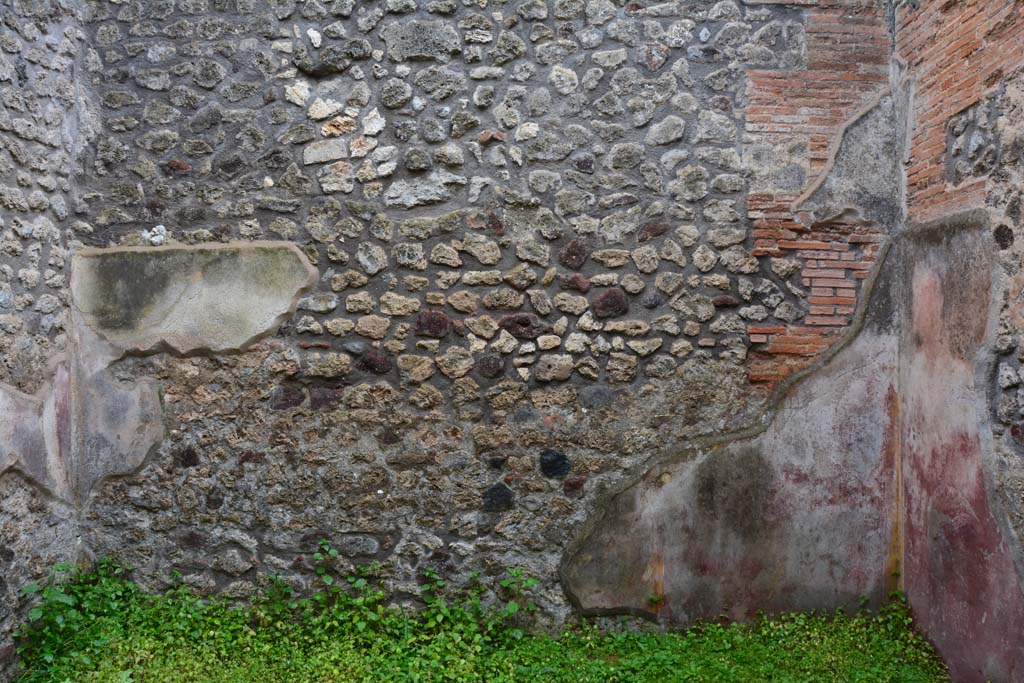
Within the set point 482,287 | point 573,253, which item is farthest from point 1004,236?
point 482,287

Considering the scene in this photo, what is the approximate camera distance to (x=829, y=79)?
11.9ft

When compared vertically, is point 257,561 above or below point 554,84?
below

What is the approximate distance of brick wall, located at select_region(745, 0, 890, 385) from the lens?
3619 mm

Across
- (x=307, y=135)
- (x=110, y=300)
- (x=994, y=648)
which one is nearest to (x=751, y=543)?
(x=994, y=648)

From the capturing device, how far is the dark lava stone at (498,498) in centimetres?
362

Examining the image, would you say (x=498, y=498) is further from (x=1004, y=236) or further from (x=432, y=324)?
(x=1004, y=236)

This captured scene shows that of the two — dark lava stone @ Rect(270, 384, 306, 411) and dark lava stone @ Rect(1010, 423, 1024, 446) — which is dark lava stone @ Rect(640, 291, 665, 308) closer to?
dark lava stone @ Rect(1010, 423, 1024, 446)

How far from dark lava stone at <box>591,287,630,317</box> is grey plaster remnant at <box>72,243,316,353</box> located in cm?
160

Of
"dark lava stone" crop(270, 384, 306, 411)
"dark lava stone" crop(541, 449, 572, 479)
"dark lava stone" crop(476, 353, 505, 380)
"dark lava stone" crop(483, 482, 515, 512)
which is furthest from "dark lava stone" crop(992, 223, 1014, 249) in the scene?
"dark lava stone" crop(270, 384, 306, 411)

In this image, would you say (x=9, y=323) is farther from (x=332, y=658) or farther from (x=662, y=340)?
(x=662, y=340)

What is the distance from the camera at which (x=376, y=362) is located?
3.61 meters

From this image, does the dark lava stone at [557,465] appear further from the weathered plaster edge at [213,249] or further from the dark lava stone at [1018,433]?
the dark lava stone at [1018,433]

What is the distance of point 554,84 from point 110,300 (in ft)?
8.14

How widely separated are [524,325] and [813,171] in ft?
5.47
